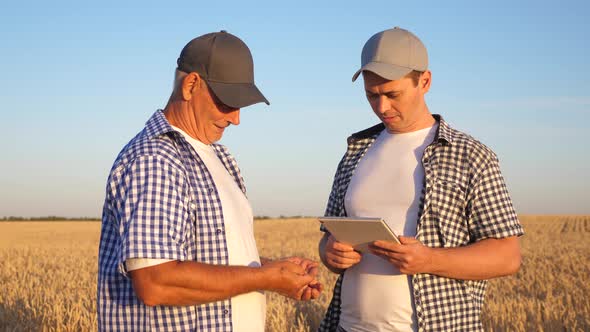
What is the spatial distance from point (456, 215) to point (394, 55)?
84 centimetres

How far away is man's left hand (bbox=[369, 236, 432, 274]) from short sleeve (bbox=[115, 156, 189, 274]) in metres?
1.02

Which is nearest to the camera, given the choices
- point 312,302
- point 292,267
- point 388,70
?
point 292,267

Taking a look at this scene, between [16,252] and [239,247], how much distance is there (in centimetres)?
1668

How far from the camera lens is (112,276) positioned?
8.70 ft

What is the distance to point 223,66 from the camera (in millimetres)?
2816

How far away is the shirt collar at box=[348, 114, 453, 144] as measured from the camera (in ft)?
10.9

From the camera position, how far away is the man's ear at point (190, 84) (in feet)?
9.24

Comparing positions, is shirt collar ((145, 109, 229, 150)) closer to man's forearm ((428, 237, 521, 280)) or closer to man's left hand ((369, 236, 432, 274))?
man's left hand ((369, 236, 432, 274))

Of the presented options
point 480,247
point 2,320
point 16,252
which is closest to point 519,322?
point 480,247

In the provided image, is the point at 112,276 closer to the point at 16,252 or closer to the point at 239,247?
the point at 239,247

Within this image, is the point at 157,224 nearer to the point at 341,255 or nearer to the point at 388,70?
the point at 341,255

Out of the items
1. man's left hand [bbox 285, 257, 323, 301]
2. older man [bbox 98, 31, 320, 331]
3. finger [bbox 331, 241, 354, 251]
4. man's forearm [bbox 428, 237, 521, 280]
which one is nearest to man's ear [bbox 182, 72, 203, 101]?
older man [bbox 98, 31, 320, 331]

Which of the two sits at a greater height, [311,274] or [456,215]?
[456,215]

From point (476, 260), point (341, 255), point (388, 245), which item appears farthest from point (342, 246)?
point (476, 260)
